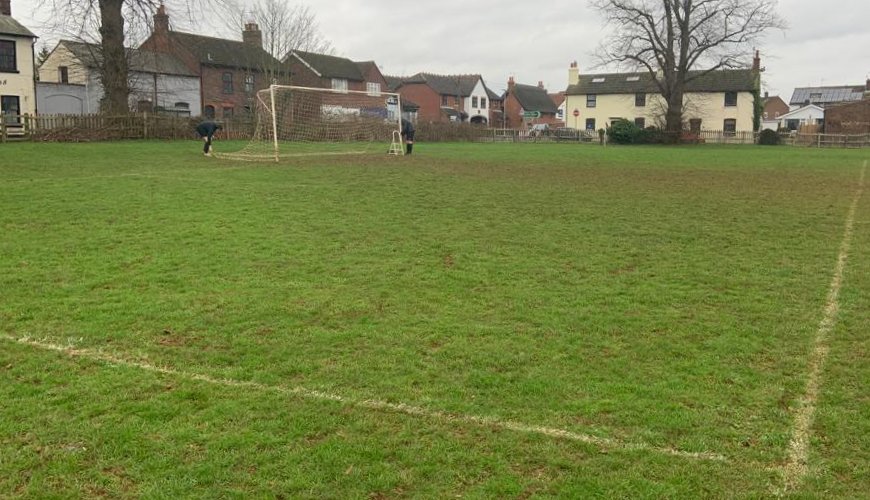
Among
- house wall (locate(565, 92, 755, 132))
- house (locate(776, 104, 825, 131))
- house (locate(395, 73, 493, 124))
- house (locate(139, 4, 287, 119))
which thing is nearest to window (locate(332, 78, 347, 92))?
house (locate(139, 4, 287, 119))

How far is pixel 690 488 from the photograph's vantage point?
4.04 metres

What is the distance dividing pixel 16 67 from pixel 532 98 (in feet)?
229

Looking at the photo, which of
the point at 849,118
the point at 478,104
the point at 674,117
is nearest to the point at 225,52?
the point at 674,117

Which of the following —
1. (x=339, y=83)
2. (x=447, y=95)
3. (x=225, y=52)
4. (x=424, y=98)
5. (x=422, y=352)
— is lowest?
(x=422, y=352)

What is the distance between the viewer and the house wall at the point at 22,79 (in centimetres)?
4206

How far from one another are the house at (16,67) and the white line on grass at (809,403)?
45.6 m

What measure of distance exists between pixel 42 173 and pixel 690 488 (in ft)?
58.7

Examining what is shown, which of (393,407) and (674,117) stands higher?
(674,117)

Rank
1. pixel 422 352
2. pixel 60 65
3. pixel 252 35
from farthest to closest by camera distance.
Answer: pixel 252 35
pixel 60 65
pixel 422 352

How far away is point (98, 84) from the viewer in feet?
169

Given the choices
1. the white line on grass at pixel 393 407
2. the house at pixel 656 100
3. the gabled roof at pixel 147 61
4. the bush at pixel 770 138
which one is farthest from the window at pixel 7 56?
the bush at pixel 770 138

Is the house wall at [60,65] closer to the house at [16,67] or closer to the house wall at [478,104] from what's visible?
the house at [16,67]

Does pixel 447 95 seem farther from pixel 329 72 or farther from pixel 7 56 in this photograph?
pixel 7 56

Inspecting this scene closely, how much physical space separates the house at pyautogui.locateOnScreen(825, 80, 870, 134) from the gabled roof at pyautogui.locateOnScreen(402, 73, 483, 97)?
40.8 meters
